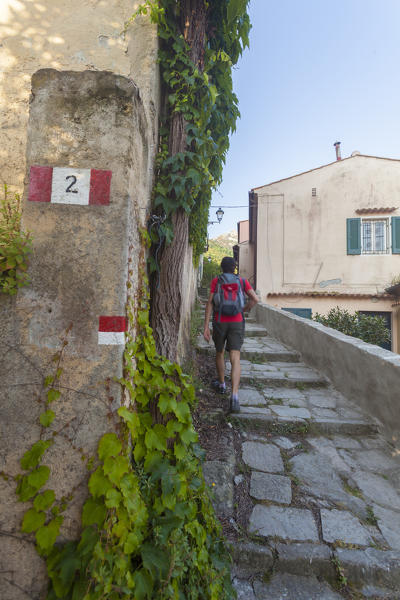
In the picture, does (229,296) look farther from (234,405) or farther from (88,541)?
(88,541)

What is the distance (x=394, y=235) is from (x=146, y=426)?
12.0 metres

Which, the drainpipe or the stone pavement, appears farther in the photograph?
the drainpipe

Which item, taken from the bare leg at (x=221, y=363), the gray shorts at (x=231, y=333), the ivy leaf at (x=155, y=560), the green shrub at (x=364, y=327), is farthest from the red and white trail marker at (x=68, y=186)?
the green shrub at (x=364, y=327)

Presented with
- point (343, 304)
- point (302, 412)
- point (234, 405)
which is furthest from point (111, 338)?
point (343, 304)

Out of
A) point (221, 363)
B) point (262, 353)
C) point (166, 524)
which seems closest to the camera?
point (166, 524)

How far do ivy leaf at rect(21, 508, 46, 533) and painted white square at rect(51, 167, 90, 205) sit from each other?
4.96ft

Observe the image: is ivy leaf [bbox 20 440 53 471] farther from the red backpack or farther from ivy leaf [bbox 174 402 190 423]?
the red backpack

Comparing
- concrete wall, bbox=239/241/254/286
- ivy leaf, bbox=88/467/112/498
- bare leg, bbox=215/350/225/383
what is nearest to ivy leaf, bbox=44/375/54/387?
ivy leaf, bbox=88/467/112/498

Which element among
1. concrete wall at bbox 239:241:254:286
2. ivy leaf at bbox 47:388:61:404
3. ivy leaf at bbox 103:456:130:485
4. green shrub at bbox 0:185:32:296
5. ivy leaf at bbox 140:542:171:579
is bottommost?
ivy leaf at bbox 140:542:171:579

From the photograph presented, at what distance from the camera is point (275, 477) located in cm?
234

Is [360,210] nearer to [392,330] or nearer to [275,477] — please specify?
[392,330]

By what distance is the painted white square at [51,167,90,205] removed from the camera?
1.54 meters

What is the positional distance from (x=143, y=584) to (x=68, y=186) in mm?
1873

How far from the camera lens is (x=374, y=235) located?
11.1 metres
